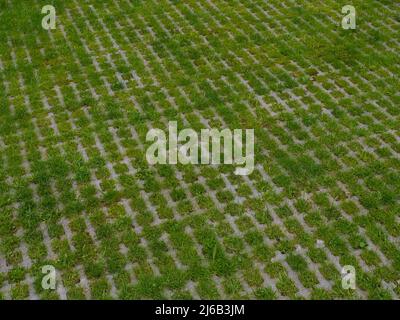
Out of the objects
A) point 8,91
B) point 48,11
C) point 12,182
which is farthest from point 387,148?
point 48,11

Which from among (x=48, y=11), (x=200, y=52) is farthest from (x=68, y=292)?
(x=48, y=11)

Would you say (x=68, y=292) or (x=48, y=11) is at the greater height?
(x=48, y=11)

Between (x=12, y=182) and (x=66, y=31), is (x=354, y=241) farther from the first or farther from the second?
(x=66, y=31)

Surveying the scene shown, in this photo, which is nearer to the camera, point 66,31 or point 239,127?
point 239,127

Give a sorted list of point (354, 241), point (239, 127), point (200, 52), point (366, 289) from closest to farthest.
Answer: point (366, 289), point (354, 241), point (239, 127), point (200, 52)

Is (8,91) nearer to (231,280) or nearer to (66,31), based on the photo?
(66,31)

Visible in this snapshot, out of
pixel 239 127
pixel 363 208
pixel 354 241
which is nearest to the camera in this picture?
pixel 354 241

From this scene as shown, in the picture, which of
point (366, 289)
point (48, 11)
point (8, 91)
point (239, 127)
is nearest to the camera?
point (366, 289)
